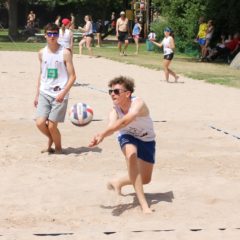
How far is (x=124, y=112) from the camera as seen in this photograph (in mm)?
6168

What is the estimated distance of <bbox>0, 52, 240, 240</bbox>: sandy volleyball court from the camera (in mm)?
5758

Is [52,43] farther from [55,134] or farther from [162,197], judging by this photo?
[162,197]

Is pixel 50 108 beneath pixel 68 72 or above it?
beneath

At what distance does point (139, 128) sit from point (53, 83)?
267 centimetres

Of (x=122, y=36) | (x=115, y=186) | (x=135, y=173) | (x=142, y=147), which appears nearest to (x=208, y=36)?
(x=122, y=36)

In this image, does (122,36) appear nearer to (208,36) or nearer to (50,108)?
(208,36)

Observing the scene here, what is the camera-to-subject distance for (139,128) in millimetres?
6305

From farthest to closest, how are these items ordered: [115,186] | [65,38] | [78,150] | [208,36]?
[208,36] → [65,38] → [78,150] → [115,186]

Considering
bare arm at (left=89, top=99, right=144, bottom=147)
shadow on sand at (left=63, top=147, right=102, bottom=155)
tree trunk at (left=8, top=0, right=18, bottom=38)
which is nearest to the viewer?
bare arm at (left=89, top=99, right=144, bottom=147)

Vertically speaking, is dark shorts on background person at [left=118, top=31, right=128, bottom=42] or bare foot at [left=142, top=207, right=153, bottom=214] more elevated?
bare foot at [left=142, top=207, right=153, bottom=214]

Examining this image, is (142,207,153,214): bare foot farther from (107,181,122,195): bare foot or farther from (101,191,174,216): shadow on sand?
(107,181,122,195): bare foot

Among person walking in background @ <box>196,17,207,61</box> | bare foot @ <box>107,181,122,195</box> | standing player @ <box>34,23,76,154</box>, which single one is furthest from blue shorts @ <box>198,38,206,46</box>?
bare foot @ <box>107,181,122,195</box>

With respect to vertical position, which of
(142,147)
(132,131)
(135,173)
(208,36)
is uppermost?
(132,131)

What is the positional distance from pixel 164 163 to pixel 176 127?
2.75m
